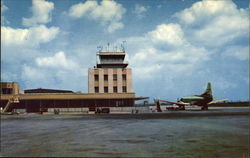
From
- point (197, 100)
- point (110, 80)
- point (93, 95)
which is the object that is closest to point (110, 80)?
point (110, 80)

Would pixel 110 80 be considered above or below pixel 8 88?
above

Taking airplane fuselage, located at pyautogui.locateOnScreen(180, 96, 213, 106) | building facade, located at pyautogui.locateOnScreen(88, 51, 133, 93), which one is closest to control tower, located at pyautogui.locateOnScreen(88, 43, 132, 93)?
building facade, located at pyautogui.locateOnScreen(88, 51, 133, 93)

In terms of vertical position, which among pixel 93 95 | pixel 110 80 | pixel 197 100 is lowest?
pixel 197 100

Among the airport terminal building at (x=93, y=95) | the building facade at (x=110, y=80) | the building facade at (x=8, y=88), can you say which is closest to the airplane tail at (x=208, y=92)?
the airport terminal building at (x=93, y=95)

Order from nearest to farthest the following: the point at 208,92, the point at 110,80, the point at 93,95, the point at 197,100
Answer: the point at 93,95, the point at 197,100, the point at 208,92, the point at 110,80

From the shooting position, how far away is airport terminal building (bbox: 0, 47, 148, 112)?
7462 cm

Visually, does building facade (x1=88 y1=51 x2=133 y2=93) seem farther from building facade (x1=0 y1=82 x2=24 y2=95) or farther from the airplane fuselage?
building facade (x1=0 y1=82 x2=24 y2=95)

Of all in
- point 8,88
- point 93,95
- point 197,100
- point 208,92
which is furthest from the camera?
point 8,88

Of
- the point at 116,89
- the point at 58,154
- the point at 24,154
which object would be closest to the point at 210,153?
the point at 58,154

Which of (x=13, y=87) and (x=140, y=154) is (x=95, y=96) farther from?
(x=140, y=154)

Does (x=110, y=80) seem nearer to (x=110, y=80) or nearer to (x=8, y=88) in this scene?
(x=110, y=80)

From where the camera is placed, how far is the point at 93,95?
75938 millimetres

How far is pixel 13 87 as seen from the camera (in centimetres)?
8438

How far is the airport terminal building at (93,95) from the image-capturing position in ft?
245
